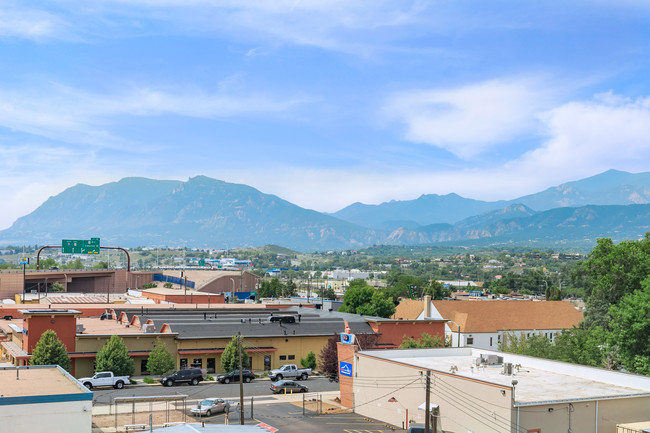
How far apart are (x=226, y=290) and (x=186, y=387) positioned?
12671 centimetres

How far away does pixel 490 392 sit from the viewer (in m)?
33.7

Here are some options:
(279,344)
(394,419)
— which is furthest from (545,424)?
(279,344)

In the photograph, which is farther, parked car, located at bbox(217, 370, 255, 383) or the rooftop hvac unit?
parked car, located at bbox(217, 370, 255, 383)

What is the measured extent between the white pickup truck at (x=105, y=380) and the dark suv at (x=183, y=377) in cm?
338

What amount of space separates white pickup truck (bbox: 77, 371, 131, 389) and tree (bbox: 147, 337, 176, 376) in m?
4.36

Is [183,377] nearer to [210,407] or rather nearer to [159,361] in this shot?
[159,361]

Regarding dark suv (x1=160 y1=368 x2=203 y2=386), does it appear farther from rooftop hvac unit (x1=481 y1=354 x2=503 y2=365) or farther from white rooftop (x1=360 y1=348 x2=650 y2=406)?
rooftop hvac unit (x1=481 y1=354 x2=503 y2=365)

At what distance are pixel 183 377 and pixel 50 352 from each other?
1100cm

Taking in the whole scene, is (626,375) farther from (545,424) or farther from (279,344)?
(279,344)

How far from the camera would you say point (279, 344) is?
65312 mm

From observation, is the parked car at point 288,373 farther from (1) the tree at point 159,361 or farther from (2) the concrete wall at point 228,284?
(2) the concrete wall at point 228,284

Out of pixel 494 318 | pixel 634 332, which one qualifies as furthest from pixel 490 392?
pixel 494 318

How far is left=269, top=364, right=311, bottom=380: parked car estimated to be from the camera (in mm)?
57969

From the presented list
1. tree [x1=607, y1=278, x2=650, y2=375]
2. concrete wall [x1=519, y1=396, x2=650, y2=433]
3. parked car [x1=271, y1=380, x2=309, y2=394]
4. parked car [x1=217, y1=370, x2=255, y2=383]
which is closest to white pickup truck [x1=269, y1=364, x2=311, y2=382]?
parked car [x1=217, y1=370, x2=255, y2=383]
